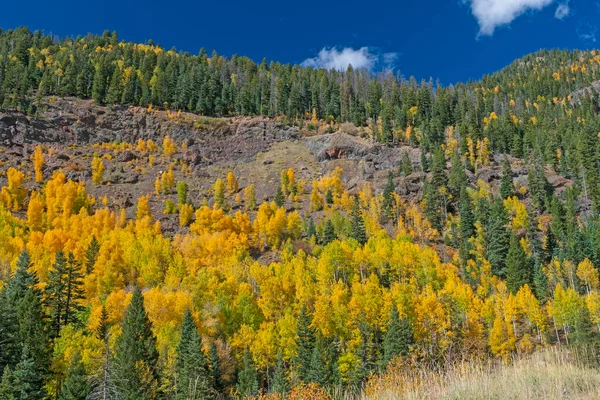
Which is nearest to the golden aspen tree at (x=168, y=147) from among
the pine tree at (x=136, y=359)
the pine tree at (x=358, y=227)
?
the pine tree at (x=358, y=227)

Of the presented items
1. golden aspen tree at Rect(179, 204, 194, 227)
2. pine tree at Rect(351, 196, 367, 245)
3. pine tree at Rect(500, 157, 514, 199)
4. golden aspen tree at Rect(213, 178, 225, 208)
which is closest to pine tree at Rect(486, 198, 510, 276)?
pine tree at Rect(500, 157, 514, 199)

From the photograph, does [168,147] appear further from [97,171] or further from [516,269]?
[516,269]

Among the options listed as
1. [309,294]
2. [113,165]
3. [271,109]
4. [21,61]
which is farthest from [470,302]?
[21,61]

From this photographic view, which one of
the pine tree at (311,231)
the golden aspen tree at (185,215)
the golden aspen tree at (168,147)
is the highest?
the golden aspen tree at (168,147)

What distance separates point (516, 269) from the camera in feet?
227

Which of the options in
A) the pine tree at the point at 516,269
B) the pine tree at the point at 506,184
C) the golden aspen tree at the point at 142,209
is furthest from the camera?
the pine tree at the point at 506,184

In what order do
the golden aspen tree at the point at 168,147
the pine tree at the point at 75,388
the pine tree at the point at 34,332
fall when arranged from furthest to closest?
the golden aspen tree at the point at 168,147 → the pine tree at the point at 34,332 → the pine tree at the point at 75,388

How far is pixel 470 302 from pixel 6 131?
118m

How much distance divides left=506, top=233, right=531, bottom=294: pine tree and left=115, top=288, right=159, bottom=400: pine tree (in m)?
56.1

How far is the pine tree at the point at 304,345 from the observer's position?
42056 mm

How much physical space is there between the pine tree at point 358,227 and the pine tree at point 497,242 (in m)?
24.0

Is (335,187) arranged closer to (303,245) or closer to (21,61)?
(303,245)

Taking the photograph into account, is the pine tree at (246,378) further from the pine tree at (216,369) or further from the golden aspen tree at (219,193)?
the golden aspen tree at (219,193)

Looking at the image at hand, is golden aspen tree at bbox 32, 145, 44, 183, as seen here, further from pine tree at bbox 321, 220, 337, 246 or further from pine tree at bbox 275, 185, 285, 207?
pine tree at bbox 321, 220, 337, 246
